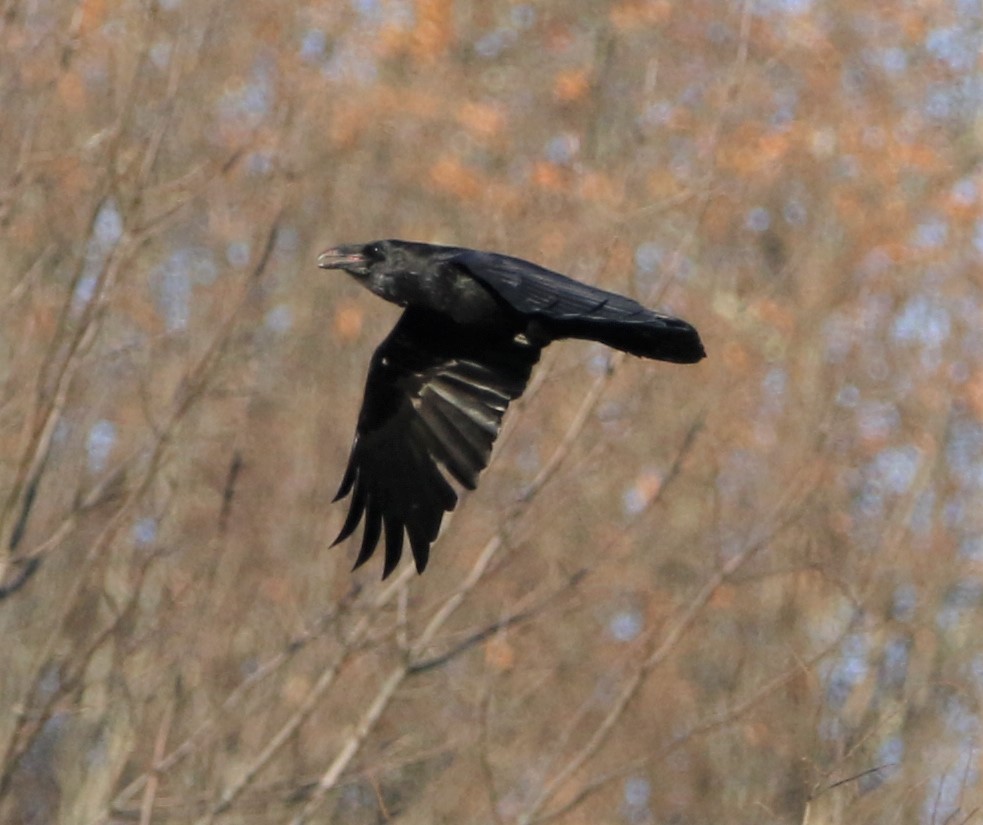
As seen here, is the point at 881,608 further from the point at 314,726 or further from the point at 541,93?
the point at 541,93

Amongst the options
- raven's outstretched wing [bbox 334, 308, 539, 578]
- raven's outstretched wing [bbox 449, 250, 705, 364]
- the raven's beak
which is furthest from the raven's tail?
the raven's beak

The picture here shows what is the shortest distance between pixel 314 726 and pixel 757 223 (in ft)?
15.8

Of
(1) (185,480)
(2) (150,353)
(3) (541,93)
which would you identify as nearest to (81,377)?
(2) (150,353)

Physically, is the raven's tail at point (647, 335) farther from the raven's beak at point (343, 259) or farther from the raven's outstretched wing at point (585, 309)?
the raven's beak at point (343, 259)

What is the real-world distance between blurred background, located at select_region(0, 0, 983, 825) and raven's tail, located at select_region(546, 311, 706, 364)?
2.25 feet

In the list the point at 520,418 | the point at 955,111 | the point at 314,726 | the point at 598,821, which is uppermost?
the point at 955,111

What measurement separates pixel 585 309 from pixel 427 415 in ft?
4.76

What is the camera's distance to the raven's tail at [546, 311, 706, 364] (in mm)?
5660

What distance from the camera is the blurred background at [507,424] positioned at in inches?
281

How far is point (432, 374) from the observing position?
6898mm

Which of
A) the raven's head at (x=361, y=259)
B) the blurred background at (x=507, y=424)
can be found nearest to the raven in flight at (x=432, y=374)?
the raven's head at (x=361, y=259)

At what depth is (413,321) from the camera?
684cm

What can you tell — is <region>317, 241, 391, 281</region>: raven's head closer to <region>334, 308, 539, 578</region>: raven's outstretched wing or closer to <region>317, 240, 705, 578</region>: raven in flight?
<region>317, 240, 705, 578</region>: raven in flight

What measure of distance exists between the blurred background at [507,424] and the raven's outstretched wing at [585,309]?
75 centimetres
